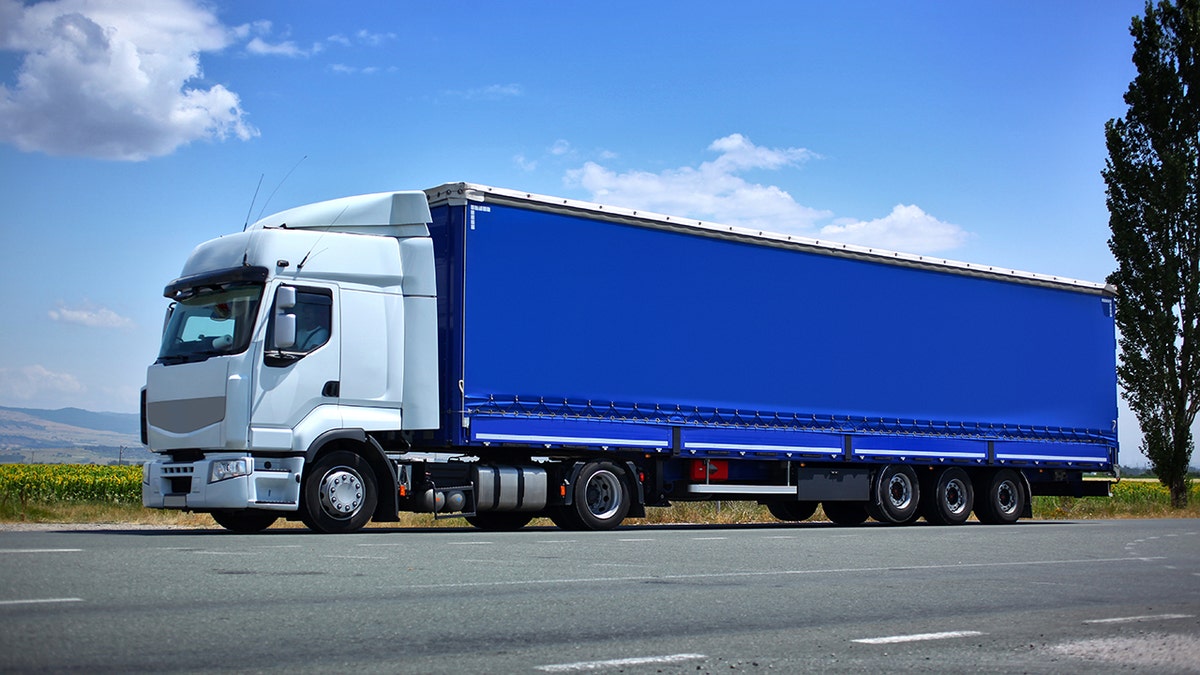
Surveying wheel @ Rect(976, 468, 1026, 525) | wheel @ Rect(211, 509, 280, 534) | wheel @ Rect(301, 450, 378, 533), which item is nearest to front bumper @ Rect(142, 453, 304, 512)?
wheel @ Rect(301, 450, 378, 533)

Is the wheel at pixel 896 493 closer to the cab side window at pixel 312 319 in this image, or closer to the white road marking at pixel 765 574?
the white road marking at pixel 765 574

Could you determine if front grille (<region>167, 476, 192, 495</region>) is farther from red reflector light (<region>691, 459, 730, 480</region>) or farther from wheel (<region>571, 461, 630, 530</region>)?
red reflector light (<region>691, 459, 730, 480</region>)

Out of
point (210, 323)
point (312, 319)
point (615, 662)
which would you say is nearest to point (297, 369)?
point (312, 319)

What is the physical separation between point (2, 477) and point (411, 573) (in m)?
21.3

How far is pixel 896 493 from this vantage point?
21.4 meters

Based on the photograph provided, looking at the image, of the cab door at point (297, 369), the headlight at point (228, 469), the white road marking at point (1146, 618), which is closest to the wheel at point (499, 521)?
the cab door at point (297, 369)

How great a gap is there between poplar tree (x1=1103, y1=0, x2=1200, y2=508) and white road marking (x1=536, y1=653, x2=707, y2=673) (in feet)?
107

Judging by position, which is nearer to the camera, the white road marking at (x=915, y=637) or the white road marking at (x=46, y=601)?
the white road marking at (x=915, y=637)

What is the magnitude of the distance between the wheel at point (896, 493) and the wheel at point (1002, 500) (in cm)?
164

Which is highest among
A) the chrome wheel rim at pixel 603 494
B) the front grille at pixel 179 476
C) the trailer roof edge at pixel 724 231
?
the trailer roof edge at pixel 724 231

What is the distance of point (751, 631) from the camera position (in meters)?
6.89

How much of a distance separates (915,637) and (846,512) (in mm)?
16027

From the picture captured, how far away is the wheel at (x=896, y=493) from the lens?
826 inches

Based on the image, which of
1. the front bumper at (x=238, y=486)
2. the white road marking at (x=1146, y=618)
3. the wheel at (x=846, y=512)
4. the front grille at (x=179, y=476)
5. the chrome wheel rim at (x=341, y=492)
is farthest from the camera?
the wheel at (x=846, y=512)
